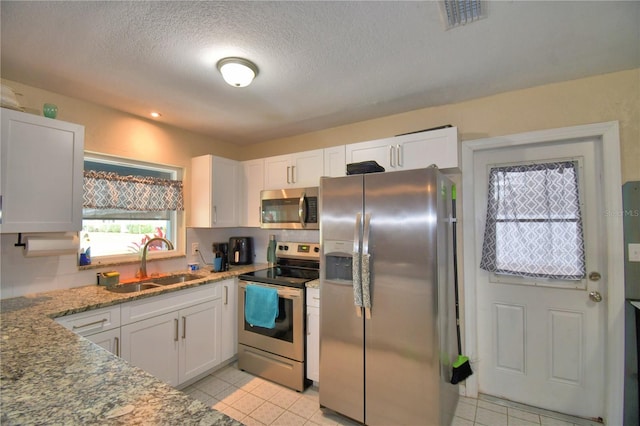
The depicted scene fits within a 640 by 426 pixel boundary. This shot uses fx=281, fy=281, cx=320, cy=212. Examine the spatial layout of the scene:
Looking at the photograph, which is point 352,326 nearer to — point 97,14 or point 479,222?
point 479,222

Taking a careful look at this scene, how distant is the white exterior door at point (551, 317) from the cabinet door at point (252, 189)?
2118 millimetres

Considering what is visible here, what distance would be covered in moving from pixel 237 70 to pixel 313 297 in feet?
5.91

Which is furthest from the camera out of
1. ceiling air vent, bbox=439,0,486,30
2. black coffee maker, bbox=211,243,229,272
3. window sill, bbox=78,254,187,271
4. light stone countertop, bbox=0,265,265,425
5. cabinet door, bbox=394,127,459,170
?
black coffee maker, bbox=211,243,229,272

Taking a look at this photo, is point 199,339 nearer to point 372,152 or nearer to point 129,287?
point 129,287

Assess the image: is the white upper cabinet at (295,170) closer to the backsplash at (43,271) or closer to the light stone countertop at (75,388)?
the backsplash at (43,271)

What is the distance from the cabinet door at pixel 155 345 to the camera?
2.03 m

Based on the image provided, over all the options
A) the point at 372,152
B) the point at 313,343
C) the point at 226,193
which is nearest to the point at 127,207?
the point at 226,193

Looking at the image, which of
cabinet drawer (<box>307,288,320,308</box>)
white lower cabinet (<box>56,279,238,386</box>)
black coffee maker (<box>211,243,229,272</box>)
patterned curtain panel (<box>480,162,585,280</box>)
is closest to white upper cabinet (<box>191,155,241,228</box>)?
black coffee maker (<box>211,243,229,272</box>)

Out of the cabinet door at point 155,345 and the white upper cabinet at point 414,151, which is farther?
the white upper cabinet at point 414,151

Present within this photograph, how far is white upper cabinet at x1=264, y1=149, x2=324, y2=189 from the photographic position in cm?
280

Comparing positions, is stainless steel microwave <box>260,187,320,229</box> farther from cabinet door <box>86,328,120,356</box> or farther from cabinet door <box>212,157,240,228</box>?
cabinet door <box>86,328,120,356</box>

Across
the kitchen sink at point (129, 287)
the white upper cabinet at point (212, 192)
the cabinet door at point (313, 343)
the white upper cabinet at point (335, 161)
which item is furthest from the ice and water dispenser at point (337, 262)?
the kitchen sink at point (129, 287)

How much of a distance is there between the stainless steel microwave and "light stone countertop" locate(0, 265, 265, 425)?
1.82m

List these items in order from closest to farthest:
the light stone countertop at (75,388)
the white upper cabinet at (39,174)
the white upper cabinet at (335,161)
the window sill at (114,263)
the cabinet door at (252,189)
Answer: the light stone countertop at (75,388) → the white upper cabinet at (39,174) → the window sill at (114,263) → the white upper cabinet at (335,161) → the cabinet door at (252,189)
